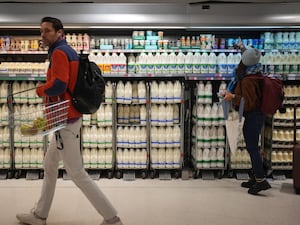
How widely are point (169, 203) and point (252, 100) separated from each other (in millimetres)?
1592

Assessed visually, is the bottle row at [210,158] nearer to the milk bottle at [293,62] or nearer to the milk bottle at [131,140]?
the milk bottle at [131,140]

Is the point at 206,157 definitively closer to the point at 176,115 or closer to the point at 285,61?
the point at 176,115

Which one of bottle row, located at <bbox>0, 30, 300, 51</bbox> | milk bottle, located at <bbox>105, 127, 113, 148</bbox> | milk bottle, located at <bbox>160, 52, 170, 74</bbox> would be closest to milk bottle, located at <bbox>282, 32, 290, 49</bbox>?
bottle row, located at <bbox>0, 30, 300, 51</bbox>

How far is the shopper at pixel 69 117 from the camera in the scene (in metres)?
3.29

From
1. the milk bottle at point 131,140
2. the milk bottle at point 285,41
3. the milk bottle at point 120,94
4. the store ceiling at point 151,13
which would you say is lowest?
the milk bottle at point 131,140

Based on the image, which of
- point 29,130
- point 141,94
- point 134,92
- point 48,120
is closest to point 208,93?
point 141,94

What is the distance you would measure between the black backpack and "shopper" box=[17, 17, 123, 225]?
0.17 ft

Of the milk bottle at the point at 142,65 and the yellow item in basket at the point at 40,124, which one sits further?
the milk bottle at the point at 142,65

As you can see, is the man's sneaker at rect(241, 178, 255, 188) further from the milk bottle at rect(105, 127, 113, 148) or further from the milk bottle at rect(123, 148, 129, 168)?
the milk bottle at rect(105, 127, 113, 148)

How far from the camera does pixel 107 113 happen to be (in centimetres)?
554

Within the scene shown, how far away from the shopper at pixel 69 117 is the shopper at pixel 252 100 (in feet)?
6.95

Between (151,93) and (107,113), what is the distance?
0.68 m

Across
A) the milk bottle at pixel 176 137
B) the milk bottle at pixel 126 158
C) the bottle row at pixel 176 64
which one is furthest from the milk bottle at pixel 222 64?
the milk bottle at pixel 126 158

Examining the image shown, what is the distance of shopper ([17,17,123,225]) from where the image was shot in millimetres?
3285
